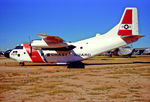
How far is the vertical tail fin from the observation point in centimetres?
2230

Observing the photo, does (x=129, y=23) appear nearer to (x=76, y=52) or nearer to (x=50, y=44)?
(x=76, y=52)

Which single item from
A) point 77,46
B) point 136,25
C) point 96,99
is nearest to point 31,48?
point 77,46

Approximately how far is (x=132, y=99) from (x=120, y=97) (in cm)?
48

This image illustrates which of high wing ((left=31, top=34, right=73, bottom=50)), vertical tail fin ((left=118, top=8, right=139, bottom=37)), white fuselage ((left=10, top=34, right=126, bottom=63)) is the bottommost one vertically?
white fuselage ((left=10, top=34, right=126, bottom=63))

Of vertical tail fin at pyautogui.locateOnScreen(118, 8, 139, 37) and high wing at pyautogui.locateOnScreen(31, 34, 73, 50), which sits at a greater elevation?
vertical tail fin at pyautogui.locateOnScreen(118, 8, 139, 37)

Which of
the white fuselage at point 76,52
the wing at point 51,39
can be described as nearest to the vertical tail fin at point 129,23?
the white fuselage at point 76,52

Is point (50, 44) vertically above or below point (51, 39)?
below

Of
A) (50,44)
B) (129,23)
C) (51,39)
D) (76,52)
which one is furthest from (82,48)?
(129,23)

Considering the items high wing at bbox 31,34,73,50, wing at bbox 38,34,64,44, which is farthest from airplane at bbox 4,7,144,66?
wing at bbox 38,34,64,44

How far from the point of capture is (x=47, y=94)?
716 cm

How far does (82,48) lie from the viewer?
22.5m

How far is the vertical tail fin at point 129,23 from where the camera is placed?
22.3 meters

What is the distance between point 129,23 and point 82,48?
7248 mm

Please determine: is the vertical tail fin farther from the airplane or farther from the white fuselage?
the white fuselage
